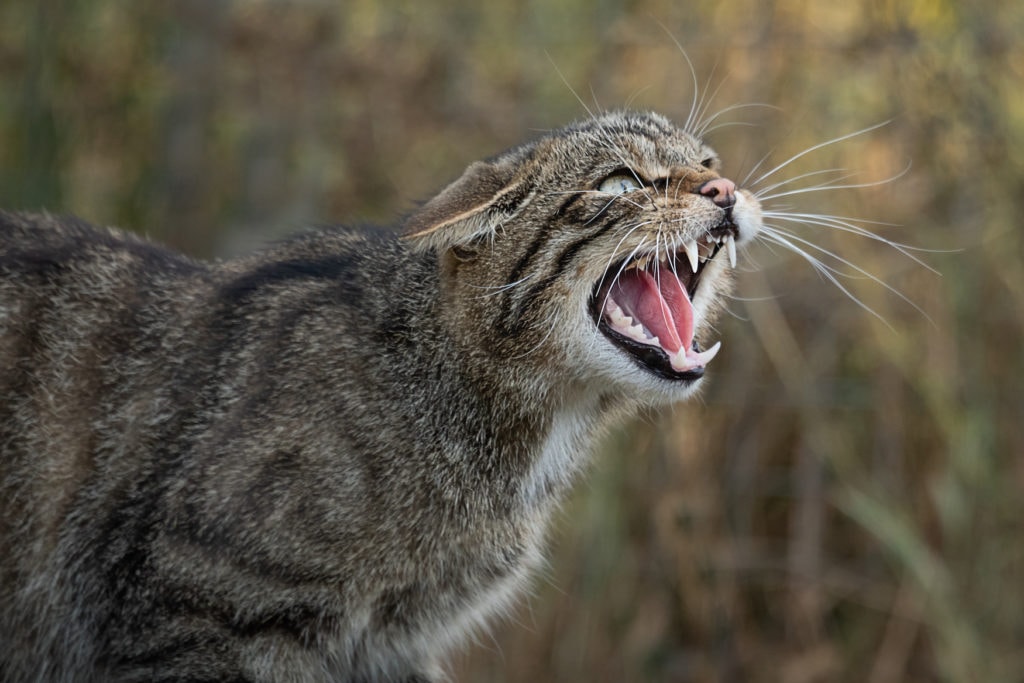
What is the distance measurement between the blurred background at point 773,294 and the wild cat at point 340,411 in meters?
2.59

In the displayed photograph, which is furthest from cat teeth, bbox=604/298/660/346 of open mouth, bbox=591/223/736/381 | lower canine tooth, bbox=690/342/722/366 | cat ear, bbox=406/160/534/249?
cat ear, bbox=406/160/534/249

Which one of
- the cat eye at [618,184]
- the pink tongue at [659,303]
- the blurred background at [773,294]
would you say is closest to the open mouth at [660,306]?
the pink tongue at [659,303]

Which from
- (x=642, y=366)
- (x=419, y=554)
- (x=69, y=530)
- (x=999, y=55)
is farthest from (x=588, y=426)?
(x=999, y=55)

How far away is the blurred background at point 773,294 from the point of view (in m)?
6.52

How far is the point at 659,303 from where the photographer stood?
3658mm

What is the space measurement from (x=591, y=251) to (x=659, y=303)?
0.87 feet

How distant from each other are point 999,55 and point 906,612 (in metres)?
3.01

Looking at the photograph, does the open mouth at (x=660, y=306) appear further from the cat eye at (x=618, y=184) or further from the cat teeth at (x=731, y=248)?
the cat eye at (x=618, y=184)

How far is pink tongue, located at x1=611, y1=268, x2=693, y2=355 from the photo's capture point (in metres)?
3.62

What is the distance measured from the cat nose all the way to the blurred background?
2.83 m

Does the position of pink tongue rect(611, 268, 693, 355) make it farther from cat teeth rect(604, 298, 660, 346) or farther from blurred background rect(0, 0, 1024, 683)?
blurred background rect(0, 0, 1024, 683)

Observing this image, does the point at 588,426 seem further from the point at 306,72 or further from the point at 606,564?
the point at 306,72

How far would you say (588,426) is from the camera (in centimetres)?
388

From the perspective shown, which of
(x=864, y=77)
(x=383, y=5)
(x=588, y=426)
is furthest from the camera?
(x=383, y=5)
